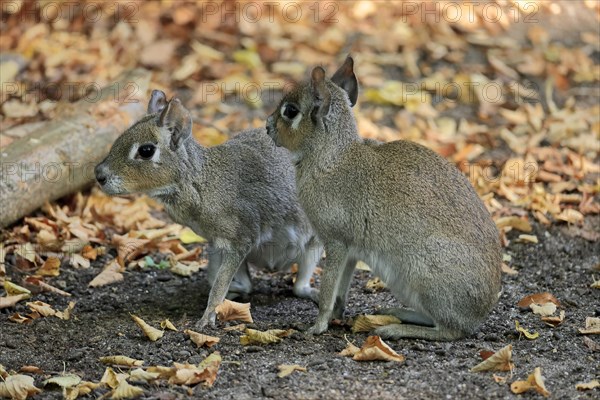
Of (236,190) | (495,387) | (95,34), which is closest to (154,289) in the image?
(236,190)

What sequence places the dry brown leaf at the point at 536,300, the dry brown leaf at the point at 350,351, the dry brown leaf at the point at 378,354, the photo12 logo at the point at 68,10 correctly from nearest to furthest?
the dry brown leaf at the point at 378,354 → the dry brown leaf at the point at 350,351 → the dry brown leaf at the point at 536,300 → the photo12 logo at the point at 68,10

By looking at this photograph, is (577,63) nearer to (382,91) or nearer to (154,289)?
(382,91)

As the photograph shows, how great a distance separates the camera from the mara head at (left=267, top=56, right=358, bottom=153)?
6840mm

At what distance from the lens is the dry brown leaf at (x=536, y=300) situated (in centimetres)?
745

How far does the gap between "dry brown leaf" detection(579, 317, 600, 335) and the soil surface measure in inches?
2.5

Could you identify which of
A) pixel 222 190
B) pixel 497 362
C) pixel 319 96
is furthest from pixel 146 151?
pixel 497 362

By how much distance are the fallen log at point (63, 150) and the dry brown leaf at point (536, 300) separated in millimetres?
4455

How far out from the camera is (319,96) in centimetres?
680

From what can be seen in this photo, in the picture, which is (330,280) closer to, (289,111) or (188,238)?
(289,111)

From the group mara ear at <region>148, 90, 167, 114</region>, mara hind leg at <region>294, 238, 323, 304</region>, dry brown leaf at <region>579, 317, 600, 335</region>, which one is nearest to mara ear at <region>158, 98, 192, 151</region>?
mara ear at <region>148, 90, 167, 114</region>

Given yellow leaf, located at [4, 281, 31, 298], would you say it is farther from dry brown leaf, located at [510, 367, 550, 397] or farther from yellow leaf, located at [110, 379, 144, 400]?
dry brown leaf, located at [510, 367, 550, 397]

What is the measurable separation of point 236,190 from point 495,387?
2.56 meters

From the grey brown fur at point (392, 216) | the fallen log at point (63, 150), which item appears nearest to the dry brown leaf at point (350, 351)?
the grey brown fur at point (392, 216)

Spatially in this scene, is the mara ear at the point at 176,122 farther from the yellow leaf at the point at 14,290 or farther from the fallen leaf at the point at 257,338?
the yellow leaf at the point at 14,290
